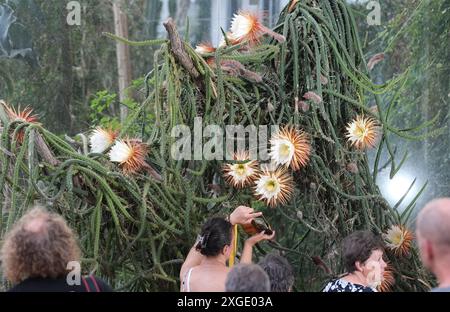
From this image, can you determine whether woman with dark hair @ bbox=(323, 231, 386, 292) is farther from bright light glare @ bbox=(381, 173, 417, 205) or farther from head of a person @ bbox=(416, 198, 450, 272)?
bright light glare @ bbox=(381, 173, 417, 205)

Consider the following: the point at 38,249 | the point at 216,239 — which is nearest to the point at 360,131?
the point at 216,239

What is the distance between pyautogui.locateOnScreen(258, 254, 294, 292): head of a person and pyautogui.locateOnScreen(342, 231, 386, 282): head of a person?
31 centimetres

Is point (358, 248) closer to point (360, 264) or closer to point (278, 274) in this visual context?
point (360, 264)

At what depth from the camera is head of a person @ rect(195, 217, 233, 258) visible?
3436 millimetres

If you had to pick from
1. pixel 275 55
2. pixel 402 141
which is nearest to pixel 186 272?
pixel 275 55

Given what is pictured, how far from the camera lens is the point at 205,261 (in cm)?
347

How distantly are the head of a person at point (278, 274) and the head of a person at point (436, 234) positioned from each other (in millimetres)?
901

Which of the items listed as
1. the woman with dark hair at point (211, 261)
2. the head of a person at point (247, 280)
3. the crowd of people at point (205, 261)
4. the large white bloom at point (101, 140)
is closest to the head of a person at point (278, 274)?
the crowd of people at point (205, 261)

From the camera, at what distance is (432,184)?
5645 mm

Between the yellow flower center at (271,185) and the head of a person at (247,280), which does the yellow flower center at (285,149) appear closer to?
the yellow flower center at (271,185)

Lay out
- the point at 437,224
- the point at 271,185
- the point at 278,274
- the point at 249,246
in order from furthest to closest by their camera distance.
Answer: the point at 271,185
the point at 249,246
the point at 278,274
the point at 437,224

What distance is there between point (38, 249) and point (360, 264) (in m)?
1.42

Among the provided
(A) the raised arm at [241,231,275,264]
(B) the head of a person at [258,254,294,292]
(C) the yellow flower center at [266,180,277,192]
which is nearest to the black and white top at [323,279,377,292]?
(B) the head of a person at [258,254,294,292]

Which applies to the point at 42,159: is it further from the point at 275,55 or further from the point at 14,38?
the point at 14,38
